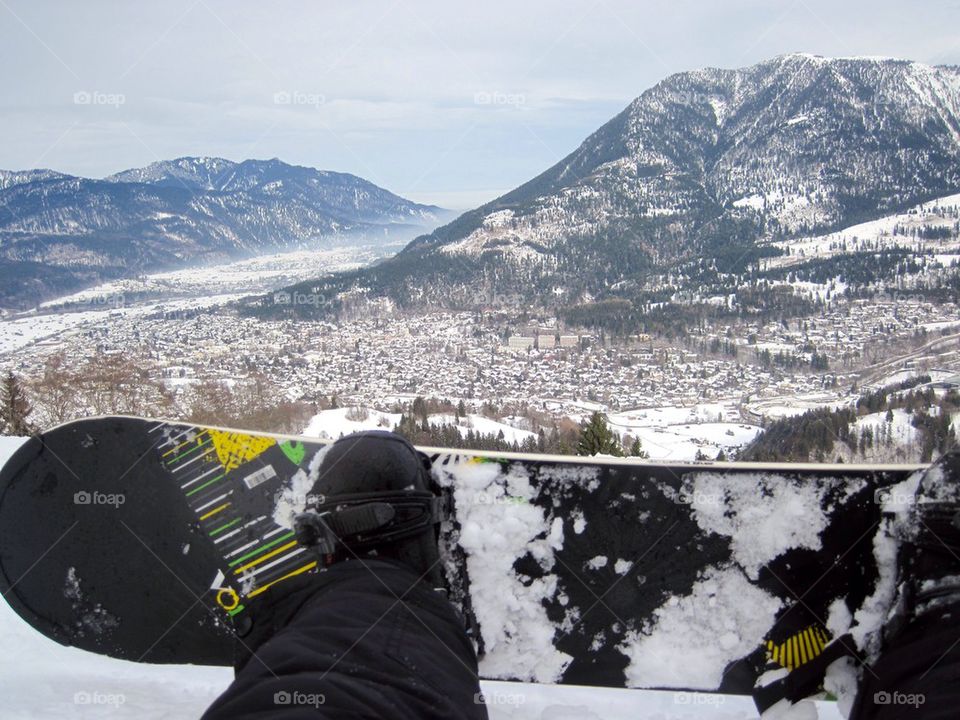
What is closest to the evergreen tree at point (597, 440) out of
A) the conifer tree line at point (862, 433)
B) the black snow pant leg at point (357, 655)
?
the black snow pant leg at point (357, 655)

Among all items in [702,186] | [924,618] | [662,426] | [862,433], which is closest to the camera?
[924,618]

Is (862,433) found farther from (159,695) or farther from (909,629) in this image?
(159,695)

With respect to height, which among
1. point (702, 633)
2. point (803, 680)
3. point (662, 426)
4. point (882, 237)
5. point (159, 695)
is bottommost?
point (662, 426)

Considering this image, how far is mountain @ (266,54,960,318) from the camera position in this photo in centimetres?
10944

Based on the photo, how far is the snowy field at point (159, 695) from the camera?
2299 mm

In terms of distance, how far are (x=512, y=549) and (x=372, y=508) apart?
982 mm

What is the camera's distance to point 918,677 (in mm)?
1106

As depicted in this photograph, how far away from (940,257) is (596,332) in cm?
6151

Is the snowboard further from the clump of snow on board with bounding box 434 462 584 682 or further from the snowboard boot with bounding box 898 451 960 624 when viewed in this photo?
the snowboard boot with bounding box 898 451 960 624

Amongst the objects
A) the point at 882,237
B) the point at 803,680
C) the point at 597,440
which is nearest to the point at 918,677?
the point at 803,680

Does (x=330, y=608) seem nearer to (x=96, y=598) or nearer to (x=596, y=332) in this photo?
(x=96, y=598)

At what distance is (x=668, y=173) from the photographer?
153750mm

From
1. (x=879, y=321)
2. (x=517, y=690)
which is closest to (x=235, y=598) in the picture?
(x=517, y=690)

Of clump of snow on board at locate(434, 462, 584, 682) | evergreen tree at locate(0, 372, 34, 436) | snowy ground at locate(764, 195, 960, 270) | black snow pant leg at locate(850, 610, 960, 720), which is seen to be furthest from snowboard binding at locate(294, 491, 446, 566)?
snowy ground at locate(764, 195, 960, 270)
